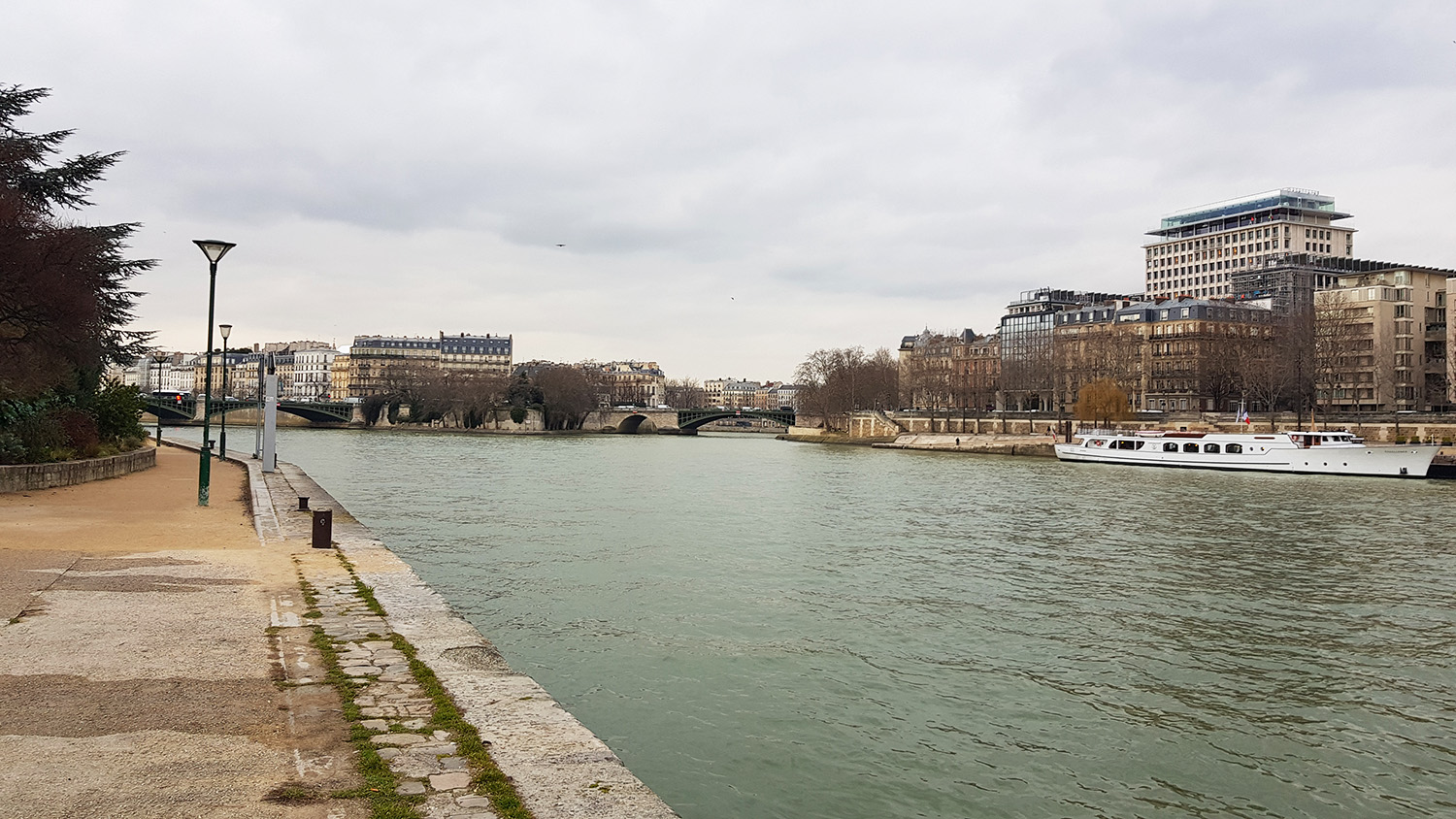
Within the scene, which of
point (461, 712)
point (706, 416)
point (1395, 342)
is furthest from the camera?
point (706, 416)

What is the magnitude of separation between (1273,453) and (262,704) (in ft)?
165

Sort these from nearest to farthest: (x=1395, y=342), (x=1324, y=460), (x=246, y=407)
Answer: (x=1324, y=460) < (x=1395, y=342) < (x=246, y=407)

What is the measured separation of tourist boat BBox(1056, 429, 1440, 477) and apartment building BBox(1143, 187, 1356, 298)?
68.1 meters

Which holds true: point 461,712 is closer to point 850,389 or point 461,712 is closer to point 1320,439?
point 1320,439

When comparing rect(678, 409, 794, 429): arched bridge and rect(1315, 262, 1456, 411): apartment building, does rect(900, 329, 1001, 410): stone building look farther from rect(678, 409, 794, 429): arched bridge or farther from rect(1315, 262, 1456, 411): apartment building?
rect(1315, 262, 1456, 411): apartment building

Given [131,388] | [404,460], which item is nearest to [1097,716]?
[131,388]

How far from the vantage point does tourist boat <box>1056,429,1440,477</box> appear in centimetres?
4497

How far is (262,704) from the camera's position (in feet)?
20.8

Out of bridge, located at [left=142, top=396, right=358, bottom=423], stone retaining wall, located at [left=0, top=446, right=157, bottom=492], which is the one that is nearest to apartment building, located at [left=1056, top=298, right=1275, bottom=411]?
bridge, located at [left=142, top=396, right=358, bottom=423]

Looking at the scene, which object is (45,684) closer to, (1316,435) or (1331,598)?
(1331,598)

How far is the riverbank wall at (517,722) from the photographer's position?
5.07 m

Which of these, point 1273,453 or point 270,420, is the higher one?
point 270,420

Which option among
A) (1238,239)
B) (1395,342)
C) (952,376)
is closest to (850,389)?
(952,376)

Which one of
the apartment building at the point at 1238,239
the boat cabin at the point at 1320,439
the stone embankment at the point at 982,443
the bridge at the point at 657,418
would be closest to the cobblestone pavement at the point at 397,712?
the boat cabin at the point at 1320,439
